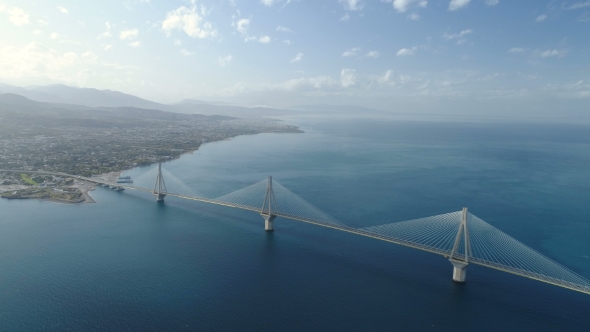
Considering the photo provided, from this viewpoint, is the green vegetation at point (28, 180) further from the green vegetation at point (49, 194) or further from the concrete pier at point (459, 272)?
the concrete pier at point (459, 272)

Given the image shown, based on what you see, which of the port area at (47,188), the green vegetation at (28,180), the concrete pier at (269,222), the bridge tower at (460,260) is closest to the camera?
the bridge tower at (460,260)

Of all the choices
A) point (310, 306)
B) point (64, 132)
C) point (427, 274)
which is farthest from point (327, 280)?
point (64, 132)

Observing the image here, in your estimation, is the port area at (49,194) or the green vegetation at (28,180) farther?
the green vegetation at (28,180)

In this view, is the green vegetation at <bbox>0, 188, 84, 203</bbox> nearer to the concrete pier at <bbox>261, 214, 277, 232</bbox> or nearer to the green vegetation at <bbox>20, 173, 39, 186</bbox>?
the green vegetation at <bbox>20, 173, 39, 186</bbox>

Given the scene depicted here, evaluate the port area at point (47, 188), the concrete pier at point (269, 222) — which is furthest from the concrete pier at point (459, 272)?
the port area at point (47, 188)

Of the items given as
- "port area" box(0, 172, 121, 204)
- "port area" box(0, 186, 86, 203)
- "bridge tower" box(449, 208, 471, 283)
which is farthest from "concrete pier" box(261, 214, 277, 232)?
"port area" box(0, 186, 86, 203)

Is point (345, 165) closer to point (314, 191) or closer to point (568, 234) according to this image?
point (314, 191)
